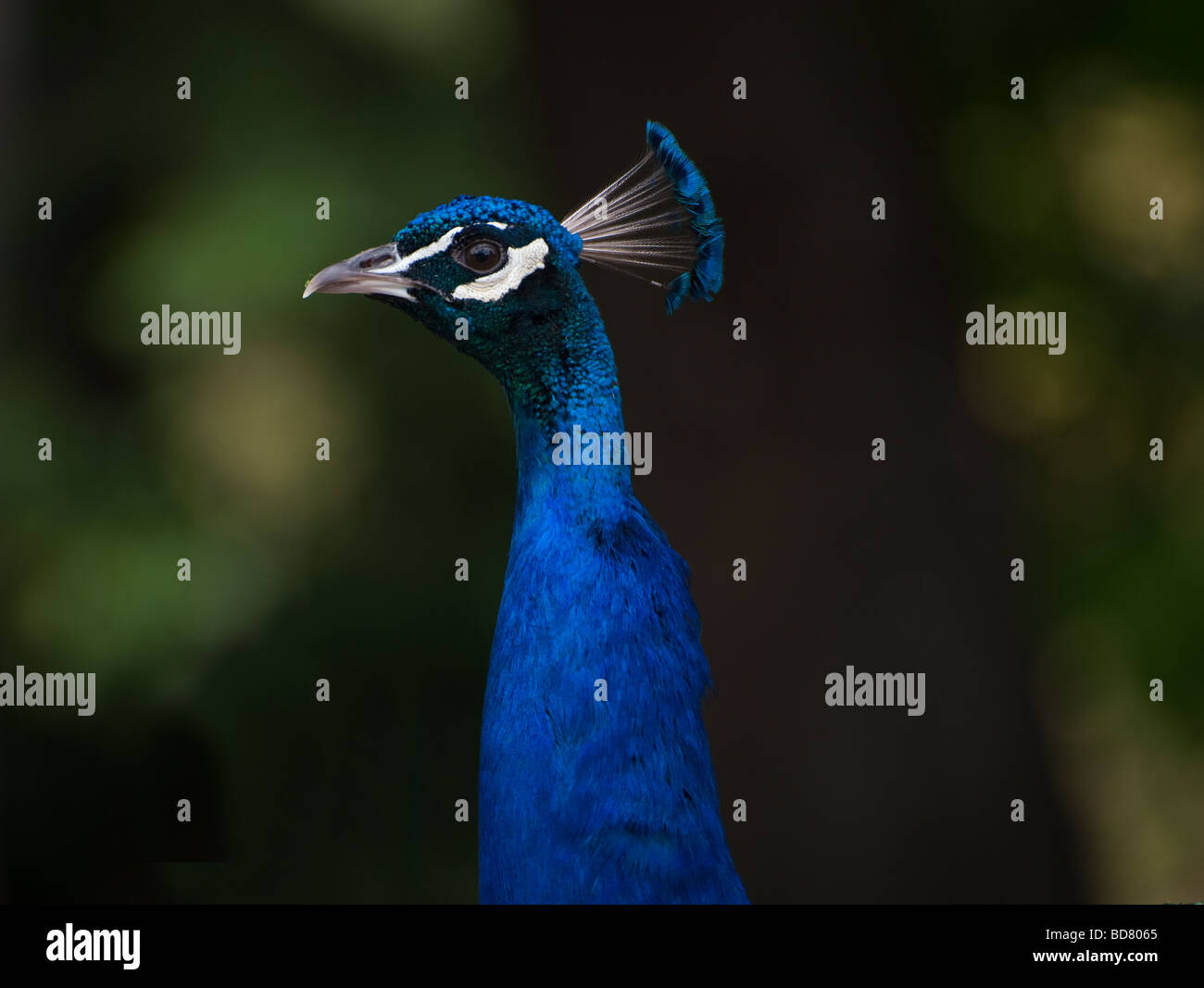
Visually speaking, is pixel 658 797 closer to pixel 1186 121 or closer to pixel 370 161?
pixel 370 161

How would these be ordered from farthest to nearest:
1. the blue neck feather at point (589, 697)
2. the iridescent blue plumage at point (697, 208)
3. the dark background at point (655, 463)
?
1. the dark background at point (655, 463)
2. the iridescent blue plumage at point (697, 208)
3. the blue neck feather at point (589, 697)

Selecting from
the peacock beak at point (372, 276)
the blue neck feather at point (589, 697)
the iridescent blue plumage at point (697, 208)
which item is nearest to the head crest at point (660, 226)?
the iridescent blue plumage at point (697, 208)

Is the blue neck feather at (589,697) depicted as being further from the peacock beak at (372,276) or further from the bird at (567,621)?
the peacock beak at (372,276)

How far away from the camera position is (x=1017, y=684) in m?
2.45

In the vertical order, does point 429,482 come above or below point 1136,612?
above

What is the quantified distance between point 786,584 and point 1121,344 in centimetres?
87

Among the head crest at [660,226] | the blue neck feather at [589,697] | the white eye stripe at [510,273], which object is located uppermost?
Answer: the head crest at [660,226]

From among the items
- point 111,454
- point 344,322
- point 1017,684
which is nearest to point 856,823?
point 1017,684

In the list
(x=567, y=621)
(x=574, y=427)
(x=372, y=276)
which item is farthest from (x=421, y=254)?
(x=567, y=621)

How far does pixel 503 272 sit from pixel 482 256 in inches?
1.3

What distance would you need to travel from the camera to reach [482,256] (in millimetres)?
1534

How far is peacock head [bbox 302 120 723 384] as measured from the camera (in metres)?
1.53

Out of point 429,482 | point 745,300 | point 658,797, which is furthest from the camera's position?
point 429,482

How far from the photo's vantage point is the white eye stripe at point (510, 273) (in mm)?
1530
